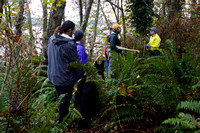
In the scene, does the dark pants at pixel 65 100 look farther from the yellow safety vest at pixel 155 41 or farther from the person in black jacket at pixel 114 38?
the yellow safety vest at pixel 155 41

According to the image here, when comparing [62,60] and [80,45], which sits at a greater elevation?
[80,45]

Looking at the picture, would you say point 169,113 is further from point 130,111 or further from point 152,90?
point 130,111

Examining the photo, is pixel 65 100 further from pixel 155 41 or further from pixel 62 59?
pixel 155 41

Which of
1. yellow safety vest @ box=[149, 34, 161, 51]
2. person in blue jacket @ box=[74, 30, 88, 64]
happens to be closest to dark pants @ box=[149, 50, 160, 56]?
yellow safety vest @ box=[149, 34, 161, 51]

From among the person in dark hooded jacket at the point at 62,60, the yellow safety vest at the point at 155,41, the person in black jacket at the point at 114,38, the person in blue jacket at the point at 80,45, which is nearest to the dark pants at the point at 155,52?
the yellow safety vest at the point at 155,41

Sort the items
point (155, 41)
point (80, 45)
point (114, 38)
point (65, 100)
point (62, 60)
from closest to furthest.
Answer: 1. point (62, 60)
2. point (65, 100)
3. point (80, 45)
4. point (114, 38)
5. point (155, 41)

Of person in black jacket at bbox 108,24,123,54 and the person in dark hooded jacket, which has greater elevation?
person in black jacket at bbox 108,24,123,54

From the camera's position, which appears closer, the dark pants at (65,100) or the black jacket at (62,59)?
the black jacket at (62,59)

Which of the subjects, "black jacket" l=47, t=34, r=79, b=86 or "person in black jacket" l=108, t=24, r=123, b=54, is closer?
"black jacket" l=47, t=34, r=79, b=86

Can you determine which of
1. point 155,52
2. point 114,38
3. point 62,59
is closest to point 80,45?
point 62,59

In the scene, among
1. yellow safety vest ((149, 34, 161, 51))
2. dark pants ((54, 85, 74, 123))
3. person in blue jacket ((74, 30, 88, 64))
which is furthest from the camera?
yellow safety vest ((149, 34, 161, 51))

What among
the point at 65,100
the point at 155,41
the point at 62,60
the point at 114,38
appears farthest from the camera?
the point at 155,41

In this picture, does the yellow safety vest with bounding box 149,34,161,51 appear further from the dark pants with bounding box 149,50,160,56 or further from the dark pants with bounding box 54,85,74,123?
the dark pants with bounding box 54,85,74,123

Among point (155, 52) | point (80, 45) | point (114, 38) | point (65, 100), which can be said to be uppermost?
point (114, 38)
